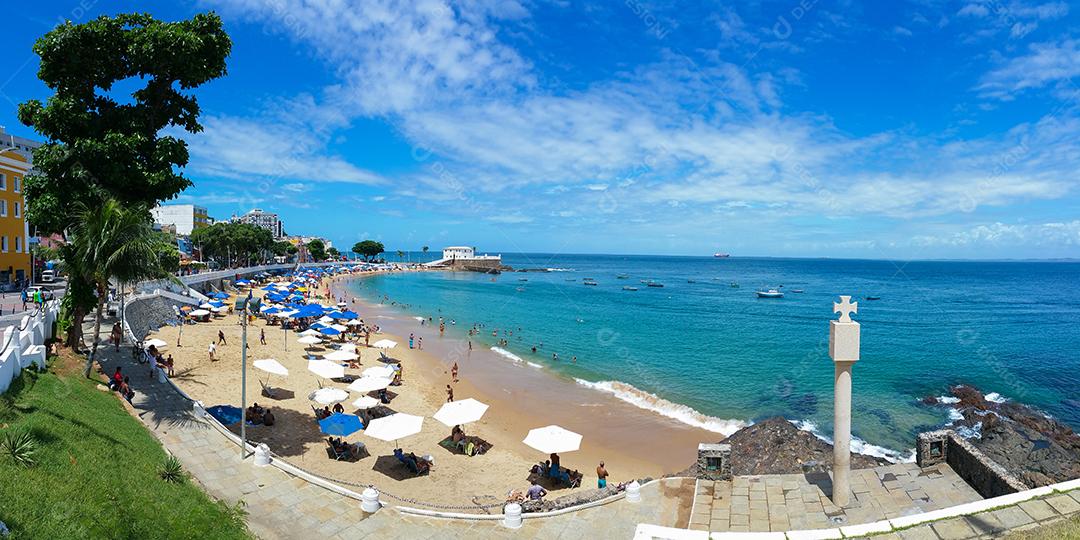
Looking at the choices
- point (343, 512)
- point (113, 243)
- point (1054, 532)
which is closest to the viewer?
point (1054, 532)

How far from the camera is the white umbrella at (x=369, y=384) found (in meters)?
19.7

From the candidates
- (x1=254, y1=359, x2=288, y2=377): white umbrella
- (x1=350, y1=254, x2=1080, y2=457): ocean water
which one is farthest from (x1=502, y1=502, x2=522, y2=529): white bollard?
(x1=350, y1=254, x2=1080, y2=457): ocean water

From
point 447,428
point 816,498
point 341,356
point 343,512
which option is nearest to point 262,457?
point 343,512

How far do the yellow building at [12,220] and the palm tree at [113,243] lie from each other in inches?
1040

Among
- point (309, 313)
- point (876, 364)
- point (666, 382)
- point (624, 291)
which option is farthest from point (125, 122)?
point (624, 291)

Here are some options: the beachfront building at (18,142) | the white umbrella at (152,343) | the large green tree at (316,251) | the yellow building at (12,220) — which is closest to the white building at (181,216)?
the beachfront building at (18,142)

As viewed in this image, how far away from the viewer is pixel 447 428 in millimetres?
19766

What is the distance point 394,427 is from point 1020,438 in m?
22.6

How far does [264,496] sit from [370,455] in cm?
589

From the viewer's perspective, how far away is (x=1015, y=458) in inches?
686

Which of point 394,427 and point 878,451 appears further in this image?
point 878,451

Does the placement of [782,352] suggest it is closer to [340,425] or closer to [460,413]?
[460,413]

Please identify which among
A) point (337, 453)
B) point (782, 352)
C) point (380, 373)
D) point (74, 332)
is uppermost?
point (74, 332)

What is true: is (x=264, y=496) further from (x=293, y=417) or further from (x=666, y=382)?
(x=666, y=382)
